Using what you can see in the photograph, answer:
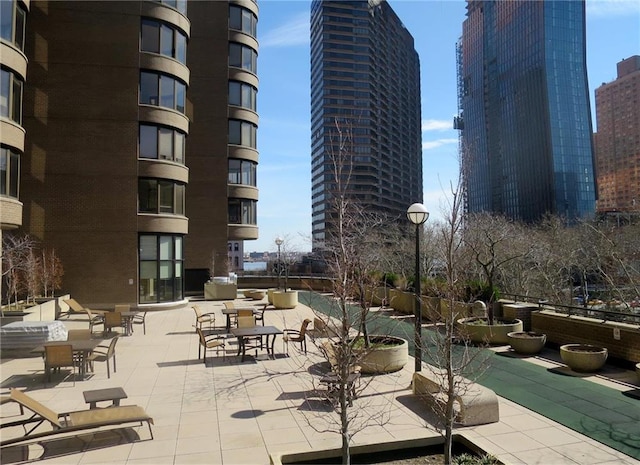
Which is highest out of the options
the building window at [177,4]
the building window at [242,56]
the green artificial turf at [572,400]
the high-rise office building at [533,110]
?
the high-rise office building at [533,110]

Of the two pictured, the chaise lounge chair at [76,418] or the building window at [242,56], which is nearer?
the chaise lounge chair at [76,418]

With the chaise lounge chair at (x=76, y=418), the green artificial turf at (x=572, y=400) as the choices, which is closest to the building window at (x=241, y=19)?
the green artificial turf at (x=572, y=400)

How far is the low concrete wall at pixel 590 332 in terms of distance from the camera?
11.5 m

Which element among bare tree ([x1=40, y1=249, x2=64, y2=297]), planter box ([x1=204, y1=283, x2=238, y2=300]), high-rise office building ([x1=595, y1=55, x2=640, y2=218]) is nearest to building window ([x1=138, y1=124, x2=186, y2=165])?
bare tree ([x1=40, y1=249, x2=64, y2=297])

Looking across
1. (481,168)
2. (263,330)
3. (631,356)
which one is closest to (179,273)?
(263,330)

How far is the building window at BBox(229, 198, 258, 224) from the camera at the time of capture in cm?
3909

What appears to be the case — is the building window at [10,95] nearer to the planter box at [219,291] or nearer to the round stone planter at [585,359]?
the planter box at [219,291]

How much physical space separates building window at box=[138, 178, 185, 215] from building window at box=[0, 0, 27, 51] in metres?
8.59

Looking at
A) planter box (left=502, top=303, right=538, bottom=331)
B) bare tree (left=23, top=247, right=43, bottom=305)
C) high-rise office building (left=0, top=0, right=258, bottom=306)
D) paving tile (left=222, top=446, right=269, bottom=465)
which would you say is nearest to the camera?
paving tile (left=222, top=446, right=269, bottom=465)

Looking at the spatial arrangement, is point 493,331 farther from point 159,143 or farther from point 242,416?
point 159,143

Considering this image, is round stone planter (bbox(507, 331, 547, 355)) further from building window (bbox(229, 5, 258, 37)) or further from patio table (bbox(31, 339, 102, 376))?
building window (bbox(229, 5, 258, 37))

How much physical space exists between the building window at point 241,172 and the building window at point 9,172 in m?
19.4

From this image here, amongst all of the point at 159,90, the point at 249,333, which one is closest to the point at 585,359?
the point at 249,333

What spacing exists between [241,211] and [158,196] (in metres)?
13.4
